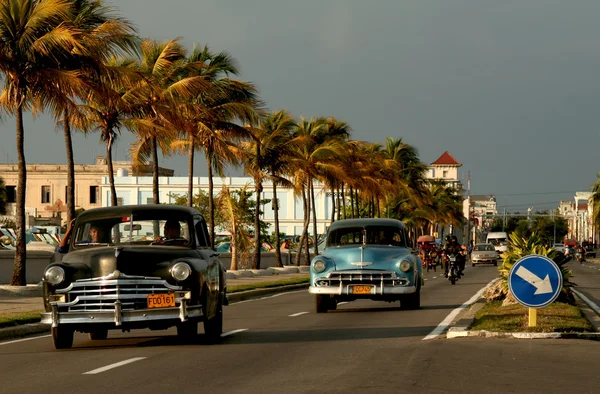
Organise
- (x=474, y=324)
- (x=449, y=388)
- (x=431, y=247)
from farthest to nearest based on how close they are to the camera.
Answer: (x=431, y=247) → (x=474, y=324) → (x=449, y=388)

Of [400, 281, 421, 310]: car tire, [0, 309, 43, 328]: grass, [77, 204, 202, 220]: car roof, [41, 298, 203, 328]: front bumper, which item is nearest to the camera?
[41, 298, 203, 328]: front bumper

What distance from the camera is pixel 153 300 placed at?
1373 centimetres

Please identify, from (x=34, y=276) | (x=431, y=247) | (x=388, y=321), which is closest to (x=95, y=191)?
(x=431, y=247)

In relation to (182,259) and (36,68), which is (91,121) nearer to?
(36,68)

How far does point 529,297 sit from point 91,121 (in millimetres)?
24290

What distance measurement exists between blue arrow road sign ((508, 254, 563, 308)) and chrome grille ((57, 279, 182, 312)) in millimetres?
4431

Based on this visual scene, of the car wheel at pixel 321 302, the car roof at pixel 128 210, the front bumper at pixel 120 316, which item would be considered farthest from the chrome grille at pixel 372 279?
the front bumper at pixel 120 316

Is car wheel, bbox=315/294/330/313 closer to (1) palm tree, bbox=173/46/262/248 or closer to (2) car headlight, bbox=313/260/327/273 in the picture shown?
(2) car headlight, bbox=313/260/327/273

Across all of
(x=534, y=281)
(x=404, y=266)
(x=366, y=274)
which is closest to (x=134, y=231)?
(x=534, y=281)

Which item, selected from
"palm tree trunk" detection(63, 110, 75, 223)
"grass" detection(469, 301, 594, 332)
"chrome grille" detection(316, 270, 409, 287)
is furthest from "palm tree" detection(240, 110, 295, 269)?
"grass" detection(469, 301, 594, 332)

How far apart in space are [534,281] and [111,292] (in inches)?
216

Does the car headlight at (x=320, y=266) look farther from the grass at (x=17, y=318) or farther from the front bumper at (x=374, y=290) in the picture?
the grass at (x=17, y=318)

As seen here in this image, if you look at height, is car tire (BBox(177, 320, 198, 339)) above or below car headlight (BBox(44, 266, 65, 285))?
below

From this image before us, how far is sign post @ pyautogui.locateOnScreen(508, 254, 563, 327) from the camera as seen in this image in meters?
14.6
